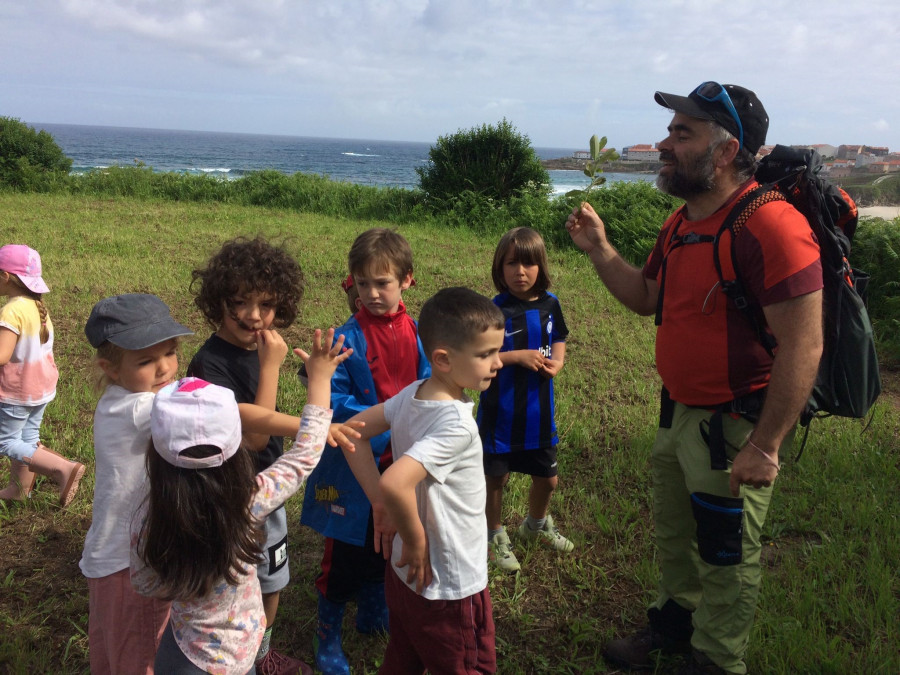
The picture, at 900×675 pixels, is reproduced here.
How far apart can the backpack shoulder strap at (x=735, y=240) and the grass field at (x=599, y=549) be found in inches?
58.0

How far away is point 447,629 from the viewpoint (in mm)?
1976

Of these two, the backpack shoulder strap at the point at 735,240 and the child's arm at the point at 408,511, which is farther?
the backpack shoulder strap at the point at 735,240

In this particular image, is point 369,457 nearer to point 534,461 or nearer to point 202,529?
point 202,529

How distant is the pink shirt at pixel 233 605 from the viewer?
180 centimetres

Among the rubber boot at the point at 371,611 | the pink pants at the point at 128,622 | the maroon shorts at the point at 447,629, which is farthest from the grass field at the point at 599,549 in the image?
the pink pants at the point at 128,622

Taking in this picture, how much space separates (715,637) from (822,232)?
1611 mm

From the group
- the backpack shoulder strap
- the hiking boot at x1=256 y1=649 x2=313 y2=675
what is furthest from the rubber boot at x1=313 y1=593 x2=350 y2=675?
the backpack shoulder strap

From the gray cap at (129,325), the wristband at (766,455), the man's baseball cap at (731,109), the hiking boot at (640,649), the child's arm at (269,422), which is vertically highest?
the man's baseball cap at (731,109)

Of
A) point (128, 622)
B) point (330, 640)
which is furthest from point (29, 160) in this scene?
point (128, 622)

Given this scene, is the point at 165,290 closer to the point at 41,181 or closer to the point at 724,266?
the point at 724,266

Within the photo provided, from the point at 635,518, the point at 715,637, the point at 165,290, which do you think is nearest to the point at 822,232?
the point at 715,637

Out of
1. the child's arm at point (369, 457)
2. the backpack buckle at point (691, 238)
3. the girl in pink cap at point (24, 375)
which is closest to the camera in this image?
the child's arm at point (369, 457)

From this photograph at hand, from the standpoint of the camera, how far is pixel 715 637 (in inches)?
98.7

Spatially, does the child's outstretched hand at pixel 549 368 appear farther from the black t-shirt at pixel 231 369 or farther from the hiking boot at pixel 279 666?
the hiking boot at pixel 279 666
